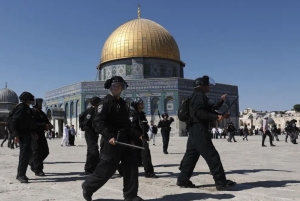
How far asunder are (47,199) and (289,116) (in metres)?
80.4

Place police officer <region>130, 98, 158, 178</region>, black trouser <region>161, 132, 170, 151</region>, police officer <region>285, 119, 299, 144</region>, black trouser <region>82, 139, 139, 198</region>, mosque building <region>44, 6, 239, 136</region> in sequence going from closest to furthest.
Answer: black trouser <region>82, 139, 139, 198</region> → police officer <region>130, 98, 158, 178</region> → black trouser <region>161, 132, 170, 151</region> → police officer <region>285, 119, 299, 144</region> → mosque building <region>44, 6, 239, 136</region>

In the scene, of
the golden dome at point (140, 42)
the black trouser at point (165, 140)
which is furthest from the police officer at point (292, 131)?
the golden dome at point (140, 42)

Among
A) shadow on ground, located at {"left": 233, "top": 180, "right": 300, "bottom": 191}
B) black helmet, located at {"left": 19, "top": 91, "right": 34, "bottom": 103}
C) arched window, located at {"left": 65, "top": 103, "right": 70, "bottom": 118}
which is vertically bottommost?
shadow on ground, located at {"left": 233, "top": 180, "right": 300, "bottom": 191}

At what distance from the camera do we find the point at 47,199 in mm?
3744

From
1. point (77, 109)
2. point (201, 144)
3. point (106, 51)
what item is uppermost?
point (106, 51)

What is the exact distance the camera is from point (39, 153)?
603cm

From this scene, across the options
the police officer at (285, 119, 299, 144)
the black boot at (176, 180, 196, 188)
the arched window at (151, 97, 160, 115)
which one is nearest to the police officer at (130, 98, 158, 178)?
the black boot at (176, 180, 196, 188)

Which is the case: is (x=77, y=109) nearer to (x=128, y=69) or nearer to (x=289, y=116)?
(x=128, y=69)

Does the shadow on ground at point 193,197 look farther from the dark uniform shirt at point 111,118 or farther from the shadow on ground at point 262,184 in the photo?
the dark uniform shirt at point 111,118

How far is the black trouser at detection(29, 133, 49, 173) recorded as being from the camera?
233 inches

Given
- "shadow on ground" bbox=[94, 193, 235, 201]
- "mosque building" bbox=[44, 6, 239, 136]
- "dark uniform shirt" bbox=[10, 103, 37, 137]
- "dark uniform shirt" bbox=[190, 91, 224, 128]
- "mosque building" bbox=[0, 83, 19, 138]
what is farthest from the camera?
"mosque building" bbox=[0, 83, 19, 138]

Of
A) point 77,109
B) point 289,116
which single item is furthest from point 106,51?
point 289,116

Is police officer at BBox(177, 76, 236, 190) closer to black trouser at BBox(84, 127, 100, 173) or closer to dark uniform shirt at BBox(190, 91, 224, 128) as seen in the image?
dark uniform shirt at BBox(190, 91, 224, 128)

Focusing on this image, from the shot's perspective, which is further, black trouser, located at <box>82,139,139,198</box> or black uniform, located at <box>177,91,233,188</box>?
black uniform, located at <box>177,91,233,188</box>
